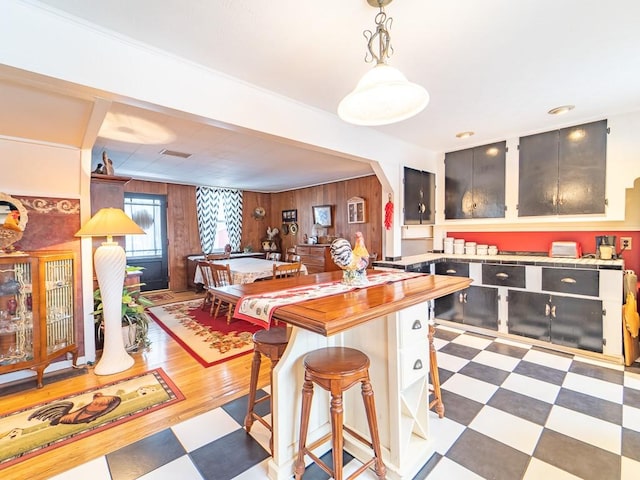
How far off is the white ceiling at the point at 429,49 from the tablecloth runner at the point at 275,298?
4.61 feet

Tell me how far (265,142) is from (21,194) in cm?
232

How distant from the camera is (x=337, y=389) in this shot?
1301 mm

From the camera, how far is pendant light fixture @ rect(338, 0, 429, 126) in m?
1.27

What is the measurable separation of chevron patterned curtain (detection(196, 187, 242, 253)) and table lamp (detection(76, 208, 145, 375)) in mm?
3938

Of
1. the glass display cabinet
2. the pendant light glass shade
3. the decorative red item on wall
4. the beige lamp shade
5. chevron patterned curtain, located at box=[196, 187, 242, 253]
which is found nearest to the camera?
the pendant light glass shade

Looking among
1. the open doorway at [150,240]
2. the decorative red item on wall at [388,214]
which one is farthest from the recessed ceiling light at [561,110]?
the open doorway at [150,240]

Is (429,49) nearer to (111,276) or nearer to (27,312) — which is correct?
(111,276)

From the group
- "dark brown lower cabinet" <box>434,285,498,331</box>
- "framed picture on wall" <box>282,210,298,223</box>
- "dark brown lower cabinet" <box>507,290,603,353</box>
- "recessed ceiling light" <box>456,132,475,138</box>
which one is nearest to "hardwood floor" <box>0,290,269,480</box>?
"dark brown lower cabinet" <box>434,285,498,331</box>

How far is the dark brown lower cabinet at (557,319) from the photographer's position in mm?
2783

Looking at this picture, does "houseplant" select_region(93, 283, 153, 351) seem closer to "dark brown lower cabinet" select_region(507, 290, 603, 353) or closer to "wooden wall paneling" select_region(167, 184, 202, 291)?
"wooden wall paneling" select_region(167, 184, 202, 291)

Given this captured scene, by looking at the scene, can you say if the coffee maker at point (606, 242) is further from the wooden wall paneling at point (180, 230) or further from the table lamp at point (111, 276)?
the wooden wall paneling at point (180, 230)

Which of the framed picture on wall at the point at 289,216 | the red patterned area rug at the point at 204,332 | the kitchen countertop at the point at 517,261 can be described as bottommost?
the red patterned area rug at the point at 204,332

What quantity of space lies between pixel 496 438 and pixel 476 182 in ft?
9.52

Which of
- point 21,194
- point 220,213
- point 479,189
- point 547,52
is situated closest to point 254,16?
point 547,52
